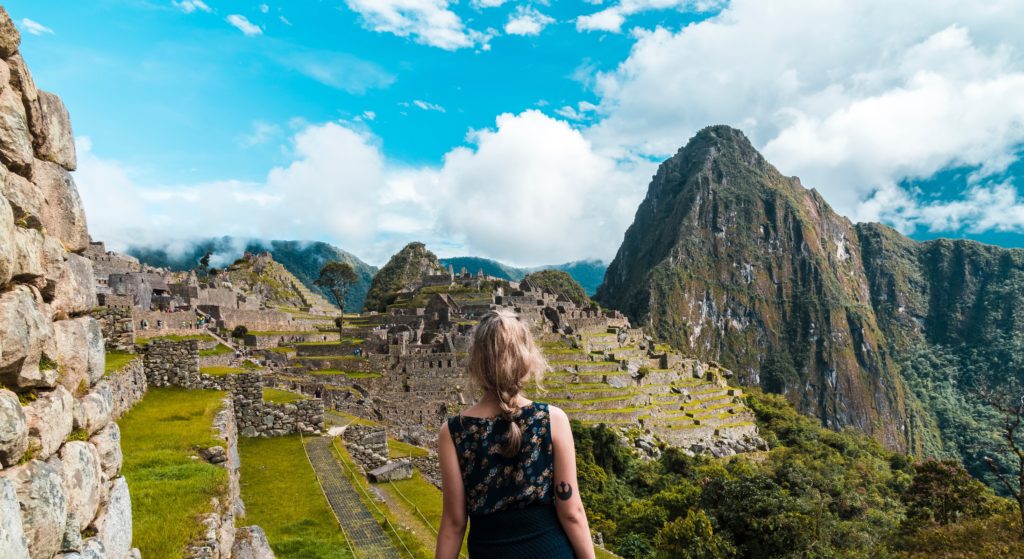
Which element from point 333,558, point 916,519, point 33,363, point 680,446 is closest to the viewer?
point 33,363

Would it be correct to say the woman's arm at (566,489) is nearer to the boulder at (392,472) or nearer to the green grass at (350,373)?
the boulder at (392,472)

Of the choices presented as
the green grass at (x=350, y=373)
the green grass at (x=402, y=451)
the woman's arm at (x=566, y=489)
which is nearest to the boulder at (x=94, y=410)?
the woman's arm at (x=566, y=489)

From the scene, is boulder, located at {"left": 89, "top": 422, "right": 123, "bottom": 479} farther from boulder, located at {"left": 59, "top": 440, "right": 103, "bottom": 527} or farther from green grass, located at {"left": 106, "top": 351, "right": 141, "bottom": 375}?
green grass, located at {"left": 106, "top": 351, "right": 141, "bottom": 375}

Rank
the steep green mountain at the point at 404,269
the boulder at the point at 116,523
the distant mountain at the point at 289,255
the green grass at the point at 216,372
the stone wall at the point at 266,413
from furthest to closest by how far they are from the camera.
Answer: the distant mountain at the point at 289,255, the steep green mountain at the point at 404,269, the stone wall at the point at 266,413, the green grass at the point at 216,372, the boulder at the point at 116,523

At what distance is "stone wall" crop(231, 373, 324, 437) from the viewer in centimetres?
1334

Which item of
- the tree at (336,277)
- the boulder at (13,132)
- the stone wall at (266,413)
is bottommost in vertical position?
the stone wall at (266,413)

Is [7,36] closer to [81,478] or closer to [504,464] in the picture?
[81,478]

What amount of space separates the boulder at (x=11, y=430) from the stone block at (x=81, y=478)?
543 mm

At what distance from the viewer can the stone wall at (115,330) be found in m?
11.4

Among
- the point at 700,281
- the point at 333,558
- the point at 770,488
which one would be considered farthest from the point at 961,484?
the point at 700,281

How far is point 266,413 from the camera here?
13.8 m

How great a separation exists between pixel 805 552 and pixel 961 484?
16546 millimetres

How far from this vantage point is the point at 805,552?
18.4 metres

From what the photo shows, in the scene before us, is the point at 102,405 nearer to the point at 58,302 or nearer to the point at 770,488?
the point at 58,302
